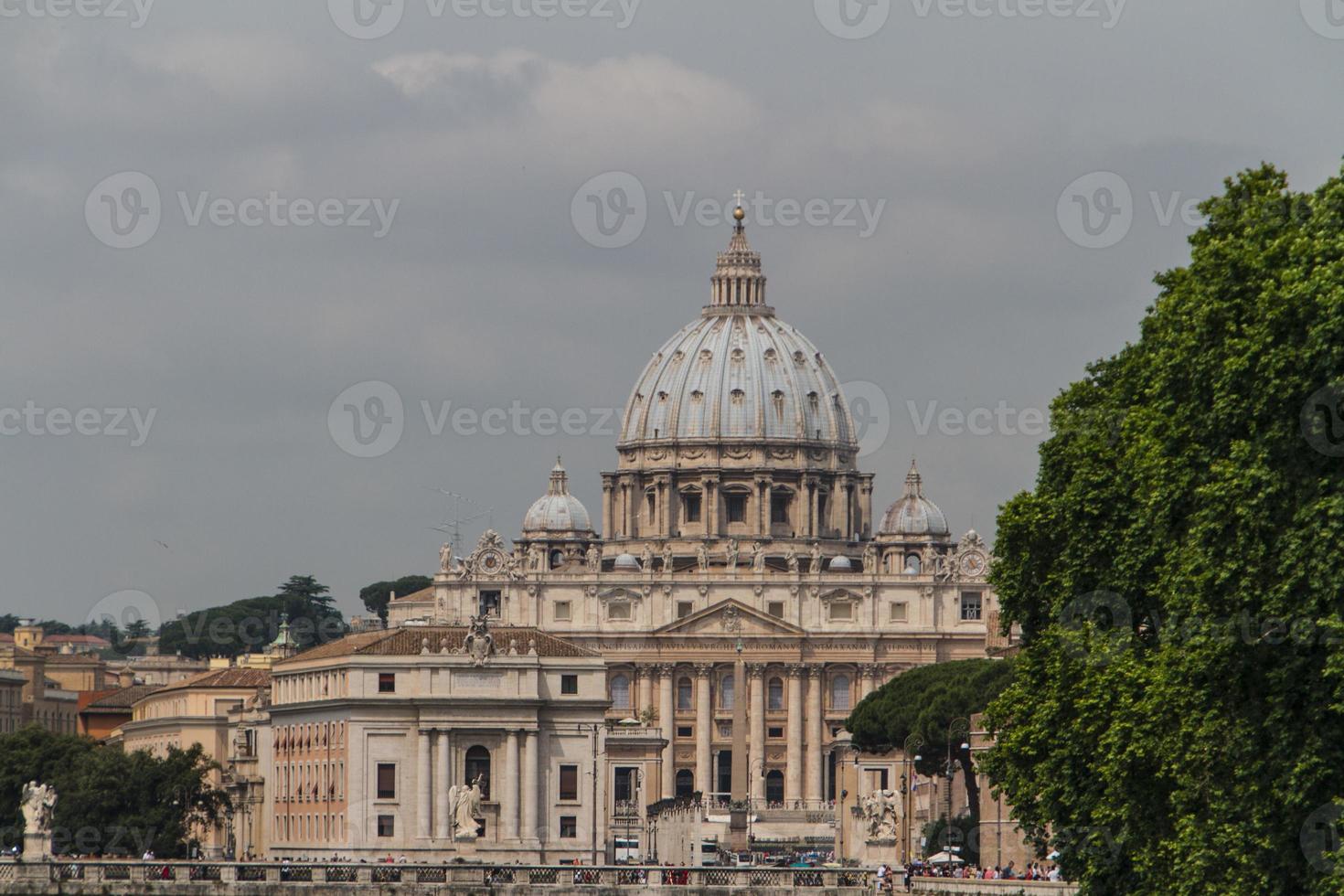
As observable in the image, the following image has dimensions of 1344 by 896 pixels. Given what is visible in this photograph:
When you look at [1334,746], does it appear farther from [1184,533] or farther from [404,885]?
[404,885]

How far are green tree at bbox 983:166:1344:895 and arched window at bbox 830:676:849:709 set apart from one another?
138002 millimetres

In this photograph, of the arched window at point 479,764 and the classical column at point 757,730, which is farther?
the classical column at point 757,730

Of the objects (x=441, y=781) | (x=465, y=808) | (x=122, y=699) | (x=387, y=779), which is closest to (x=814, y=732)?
(x=122, y=699)

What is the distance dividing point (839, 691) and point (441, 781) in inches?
3189

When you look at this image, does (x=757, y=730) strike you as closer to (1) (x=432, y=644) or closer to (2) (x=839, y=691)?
(2) (x=839, y=691)

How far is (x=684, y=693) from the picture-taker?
194m

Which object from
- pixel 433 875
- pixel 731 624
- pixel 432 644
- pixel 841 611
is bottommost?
pixel 433 875

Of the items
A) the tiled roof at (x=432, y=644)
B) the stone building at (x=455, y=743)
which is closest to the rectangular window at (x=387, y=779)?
the stone building at (x=455, y=743)

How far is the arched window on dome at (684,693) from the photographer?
194 meters

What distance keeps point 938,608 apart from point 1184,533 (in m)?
147

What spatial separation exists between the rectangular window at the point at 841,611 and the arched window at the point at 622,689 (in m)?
12.4

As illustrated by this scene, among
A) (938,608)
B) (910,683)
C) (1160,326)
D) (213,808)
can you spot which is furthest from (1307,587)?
(938,608)

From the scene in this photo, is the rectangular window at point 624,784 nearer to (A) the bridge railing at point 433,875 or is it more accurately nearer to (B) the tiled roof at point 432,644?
(B) the tiled roof at point 432,644

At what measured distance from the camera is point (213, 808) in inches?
4914
